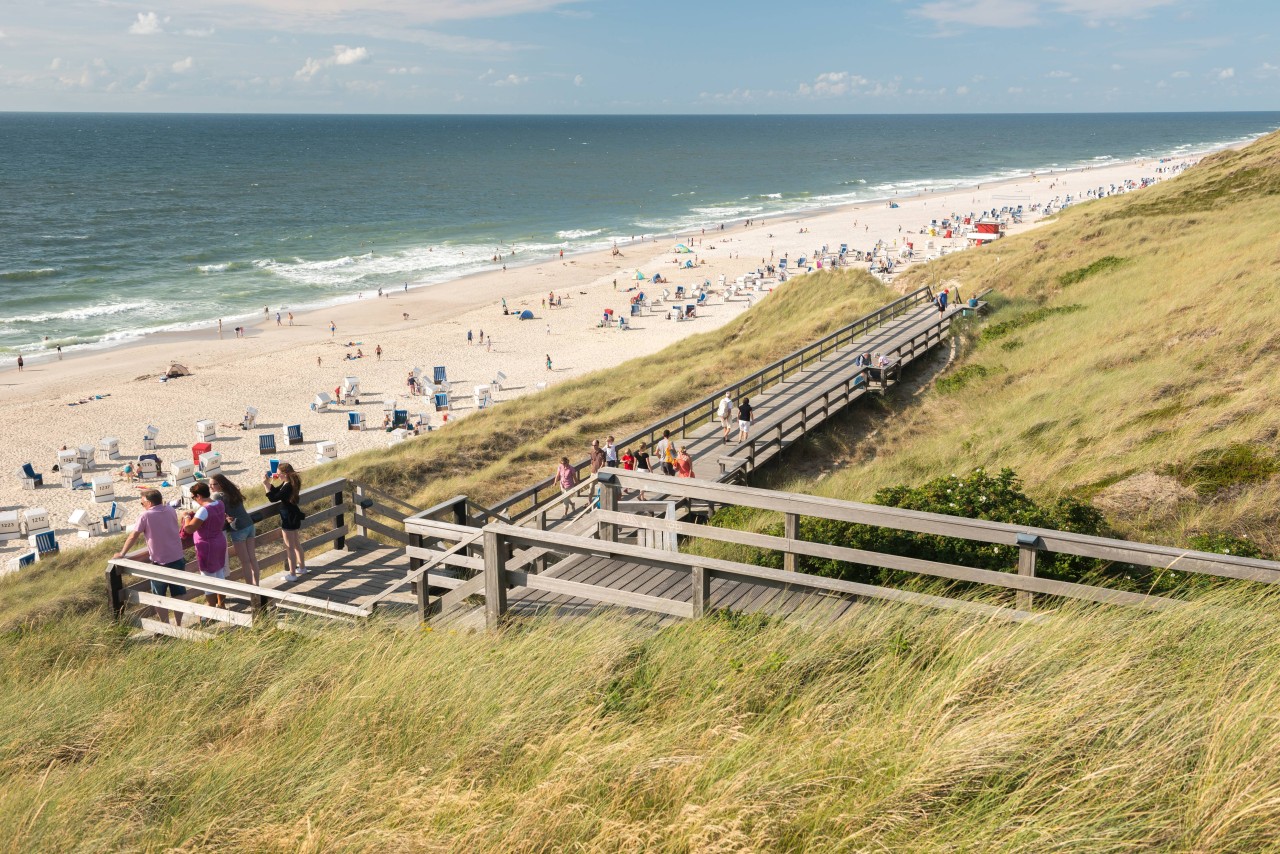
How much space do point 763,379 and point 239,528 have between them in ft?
42.8

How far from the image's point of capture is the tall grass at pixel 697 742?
326 cm

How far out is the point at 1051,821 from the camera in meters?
3.14

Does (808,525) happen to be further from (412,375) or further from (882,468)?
(412,375)

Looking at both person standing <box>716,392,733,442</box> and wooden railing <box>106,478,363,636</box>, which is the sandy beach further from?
wooden railing <box>106,478,363,636</box>

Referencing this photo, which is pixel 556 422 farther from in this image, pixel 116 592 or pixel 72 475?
pixel 116 592

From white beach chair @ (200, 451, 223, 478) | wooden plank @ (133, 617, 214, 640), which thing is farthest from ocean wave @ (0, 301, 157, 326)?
wooden plank @ (133, 617, 214, 640)

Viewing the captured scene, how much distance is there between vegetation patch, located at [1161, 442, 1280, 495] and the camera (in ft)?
31.9

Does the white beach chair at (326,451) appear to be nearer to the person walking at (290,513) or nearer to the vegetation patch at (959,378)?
the vegetation patch at (959,378)

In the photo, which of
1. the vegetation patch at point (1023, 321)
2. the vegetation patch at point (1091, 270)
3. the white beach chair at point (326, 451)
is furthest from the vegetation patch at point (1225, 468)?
the white beach chair at point (326, 451)

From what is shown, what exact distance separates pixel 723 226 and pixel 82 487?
6197 centimetres

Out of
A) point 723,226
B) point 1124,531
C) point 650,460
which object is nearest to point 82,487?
point 650,460

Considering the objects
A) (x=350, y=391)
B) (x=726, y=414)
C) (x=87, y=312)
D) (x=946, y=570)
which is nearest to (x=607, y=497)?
(x=946, y=570)

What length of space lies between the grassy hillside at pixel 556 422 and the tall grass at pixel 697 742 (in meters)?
10.3

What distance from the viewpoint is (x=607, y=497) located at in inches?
321
